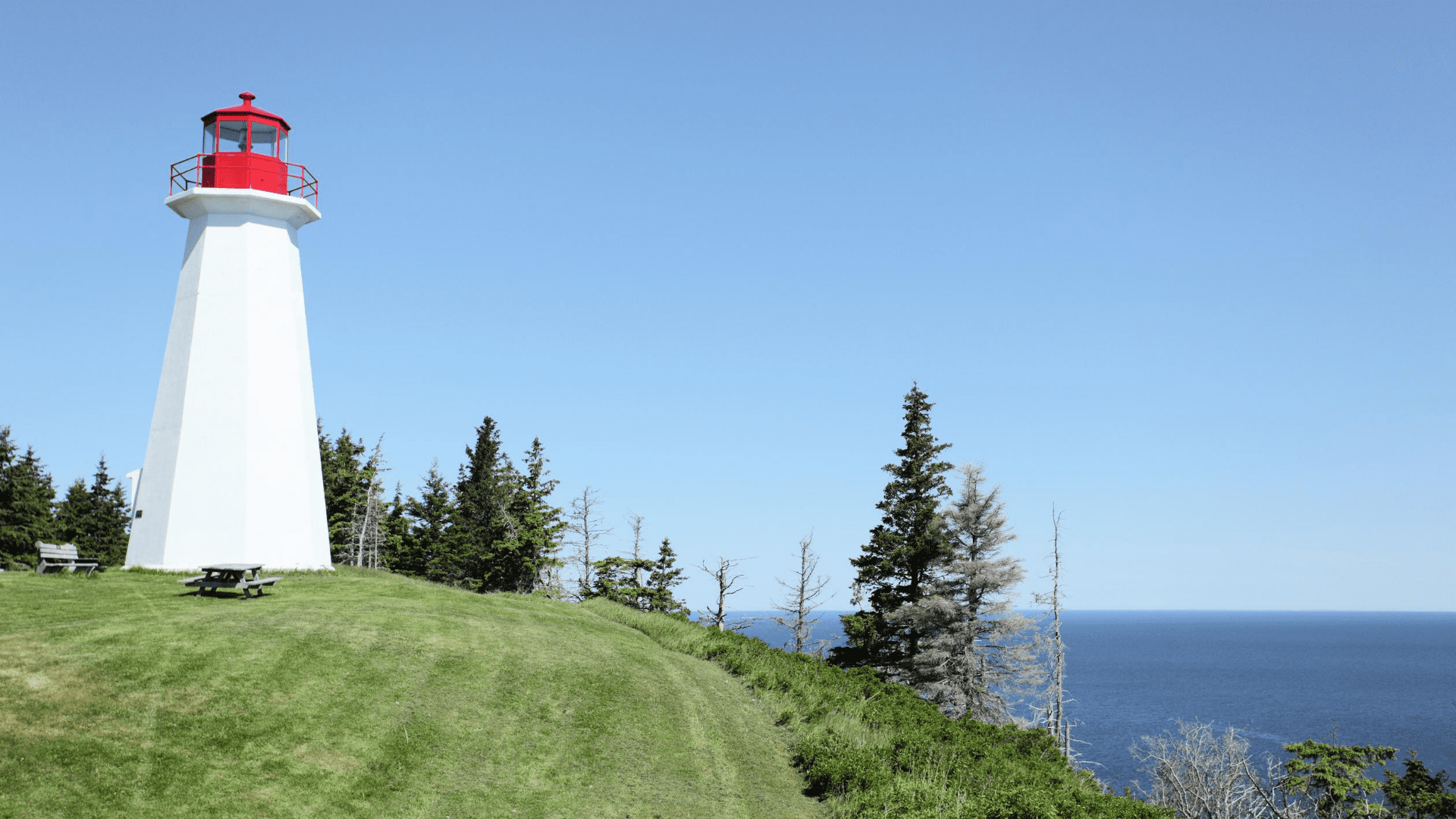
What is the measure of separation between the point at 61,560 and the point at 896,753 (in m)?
23.7

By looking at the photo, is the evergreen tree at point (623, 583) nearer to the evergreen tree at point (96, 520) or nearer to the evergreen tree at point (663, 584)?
the evergreen tree at point (663, 584)

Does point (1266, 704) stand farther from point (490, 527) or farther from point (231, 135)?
point (231, 135)

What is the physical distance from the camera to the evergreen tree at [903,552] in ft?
128

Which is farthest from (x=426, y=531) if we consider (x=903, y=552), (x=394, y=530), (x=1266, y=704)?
(x=1266, y=704)

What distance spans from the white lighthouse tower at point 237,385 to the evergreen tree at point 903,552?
76.6 feet

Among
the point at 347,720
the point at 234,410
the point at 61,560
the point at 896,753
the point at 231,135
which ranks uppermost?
the point at 231,135

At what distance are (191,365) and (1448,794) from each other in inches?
1709

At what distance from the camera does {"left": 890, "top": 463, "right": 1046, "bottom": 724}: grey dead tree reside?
36.7m

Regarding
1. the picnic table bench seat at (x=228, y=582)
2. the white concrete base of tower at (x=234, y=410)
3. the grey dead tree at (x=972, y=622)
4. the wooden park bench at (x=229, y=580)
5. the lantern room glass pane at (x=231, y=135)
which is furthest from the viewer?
the grey dead tree at (x=972, y=622)

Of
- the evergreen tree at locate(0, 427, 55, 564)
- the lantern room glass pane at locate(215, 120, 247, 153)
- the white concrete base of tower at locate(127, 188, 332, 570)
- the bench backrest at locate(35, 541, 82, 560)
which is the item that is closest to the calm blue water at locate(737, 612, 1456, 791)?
the white concrete base of tower at locate(127, 188, 332, 570)

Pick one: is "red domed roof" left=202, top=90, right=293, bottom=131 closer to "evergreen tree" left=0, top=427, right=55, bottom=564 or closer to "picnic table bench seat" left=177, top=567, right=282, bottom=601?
"picnic table bench seat" left=177, top=567, right=282, bottom=601

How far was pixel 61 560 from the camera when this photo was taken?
→ 25.1 m

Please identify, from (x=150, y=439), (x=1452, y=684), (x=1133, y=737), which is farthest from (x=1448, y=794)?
(x=1452, y=684)

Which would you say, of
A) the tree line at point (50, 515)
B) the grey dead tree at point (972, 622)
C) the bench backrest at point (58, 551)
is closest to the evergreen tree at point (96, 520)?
the tree line at point (50, 515)
